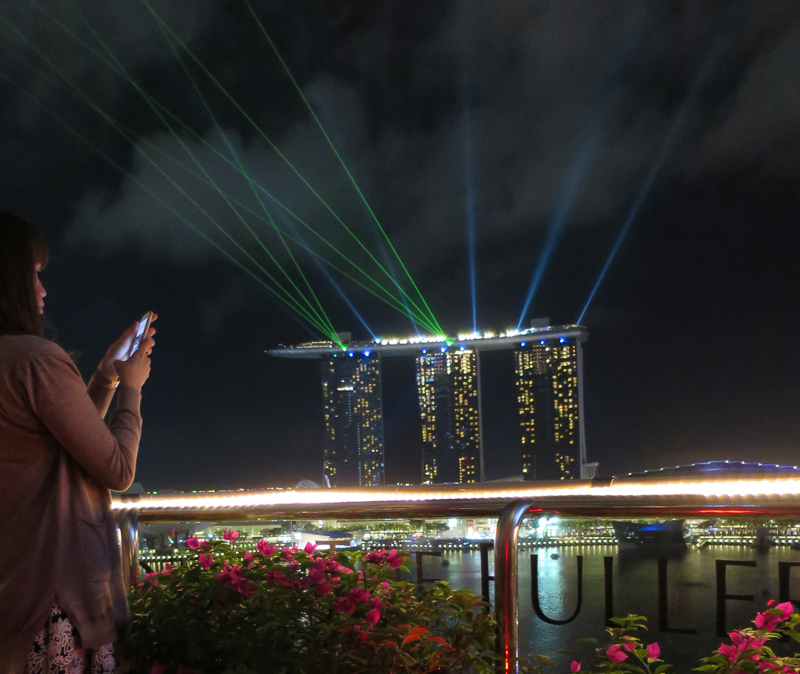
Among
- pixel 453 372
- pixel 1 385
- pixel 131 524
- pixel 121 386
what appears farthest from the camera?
pixel 453 372

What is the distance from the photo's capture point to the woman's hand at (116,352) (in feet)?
4.89

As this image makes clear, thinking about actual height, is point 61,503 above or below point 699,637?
above

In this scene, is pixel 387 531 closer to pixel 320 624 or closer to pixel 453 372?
pixel 320 624

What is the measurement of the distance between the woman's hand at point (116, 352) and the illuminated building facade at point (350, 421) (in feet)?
228

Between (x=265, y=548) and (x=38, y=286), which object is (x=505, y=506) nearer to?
(x=265, y=548)

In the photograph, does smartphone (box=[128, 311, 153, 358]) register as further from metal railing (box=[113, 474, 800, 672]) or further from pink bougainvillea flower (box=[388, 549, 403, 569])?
pink bougainvillea flower (box=[388, 549, 403, 569])

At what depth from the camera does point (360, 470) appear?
70.5 meters

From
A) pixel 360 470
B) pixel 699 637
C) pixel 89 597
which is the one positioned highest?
pixel 89 597

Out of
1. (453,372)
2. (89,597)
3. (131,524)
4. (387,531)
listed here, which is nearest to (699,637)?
(387,531)

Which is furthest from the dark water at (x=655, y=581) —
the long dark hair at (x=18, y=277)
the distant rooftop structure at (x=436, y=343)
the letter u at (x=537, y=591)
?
the distant rooftop structure at (x=436, y=343)

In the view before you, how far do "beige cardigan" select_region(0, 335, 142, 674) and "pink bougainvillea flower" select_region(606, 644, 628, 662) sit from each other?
95cm

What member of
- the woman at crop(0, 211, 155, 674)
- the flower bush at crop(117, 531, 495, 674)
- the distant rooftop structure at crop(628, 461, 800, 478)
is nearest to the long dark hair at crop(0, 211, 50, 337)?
the woman at crop(0, 211, 155, 674)

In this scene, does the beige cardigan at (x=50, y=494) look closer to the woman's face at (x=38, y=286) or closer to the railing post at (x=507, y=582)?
the woman's face at (x=38, y=286)

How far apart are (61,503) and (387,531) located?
728mm
